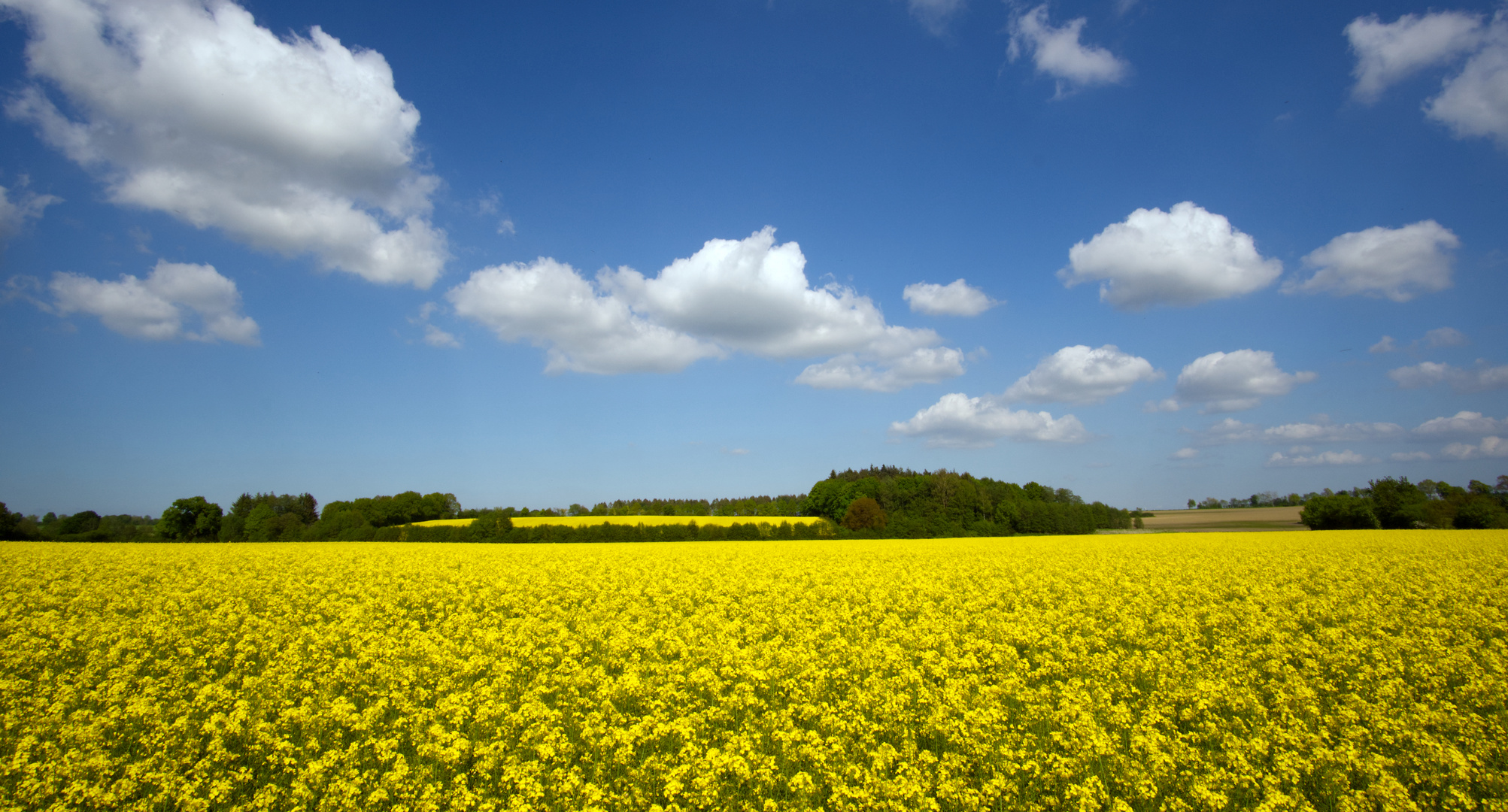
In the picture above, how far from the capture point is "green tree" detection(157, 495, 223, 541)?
58.5m

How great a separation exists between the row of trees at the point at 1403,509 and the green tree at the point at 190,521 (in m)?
108

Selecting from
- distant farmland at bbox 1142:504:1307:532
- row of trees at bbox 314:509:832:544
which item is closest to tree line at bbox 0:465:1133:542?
row of trees at bbox 314:509:832:544

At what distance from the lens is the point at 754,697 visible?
830 cm

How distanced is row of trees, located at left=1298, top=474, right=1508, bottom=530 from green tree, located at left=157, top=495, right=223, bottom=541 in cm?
10788

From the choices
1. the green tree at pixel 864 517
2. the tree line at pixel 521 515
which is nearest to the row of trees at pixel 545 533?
the tree line at pixel 521 515

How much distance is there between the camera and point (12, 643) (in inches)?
416

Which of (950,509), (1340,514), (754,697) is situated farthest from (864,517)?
(754,697)

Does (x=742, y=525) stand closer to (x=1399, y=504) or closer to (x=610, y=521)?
(x=610, y=521)

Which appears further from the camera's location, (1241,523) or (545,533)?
(1241,523)

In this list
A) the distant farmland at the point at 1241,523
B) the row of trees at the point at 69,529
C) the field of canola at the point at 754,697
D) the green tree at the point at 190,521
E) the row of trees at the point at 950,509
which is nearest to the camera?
the field of canola at the point at 754,697

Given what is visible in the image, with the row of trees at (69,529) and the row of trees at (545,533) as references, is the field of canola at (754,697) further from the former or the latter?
the row of trees at (69,529)

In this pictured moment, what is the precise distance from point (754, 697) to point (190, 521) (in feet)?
247

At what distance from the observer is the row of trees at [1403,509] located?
2008 inches

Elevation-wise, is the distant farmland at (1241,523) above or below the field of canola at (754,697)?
below
